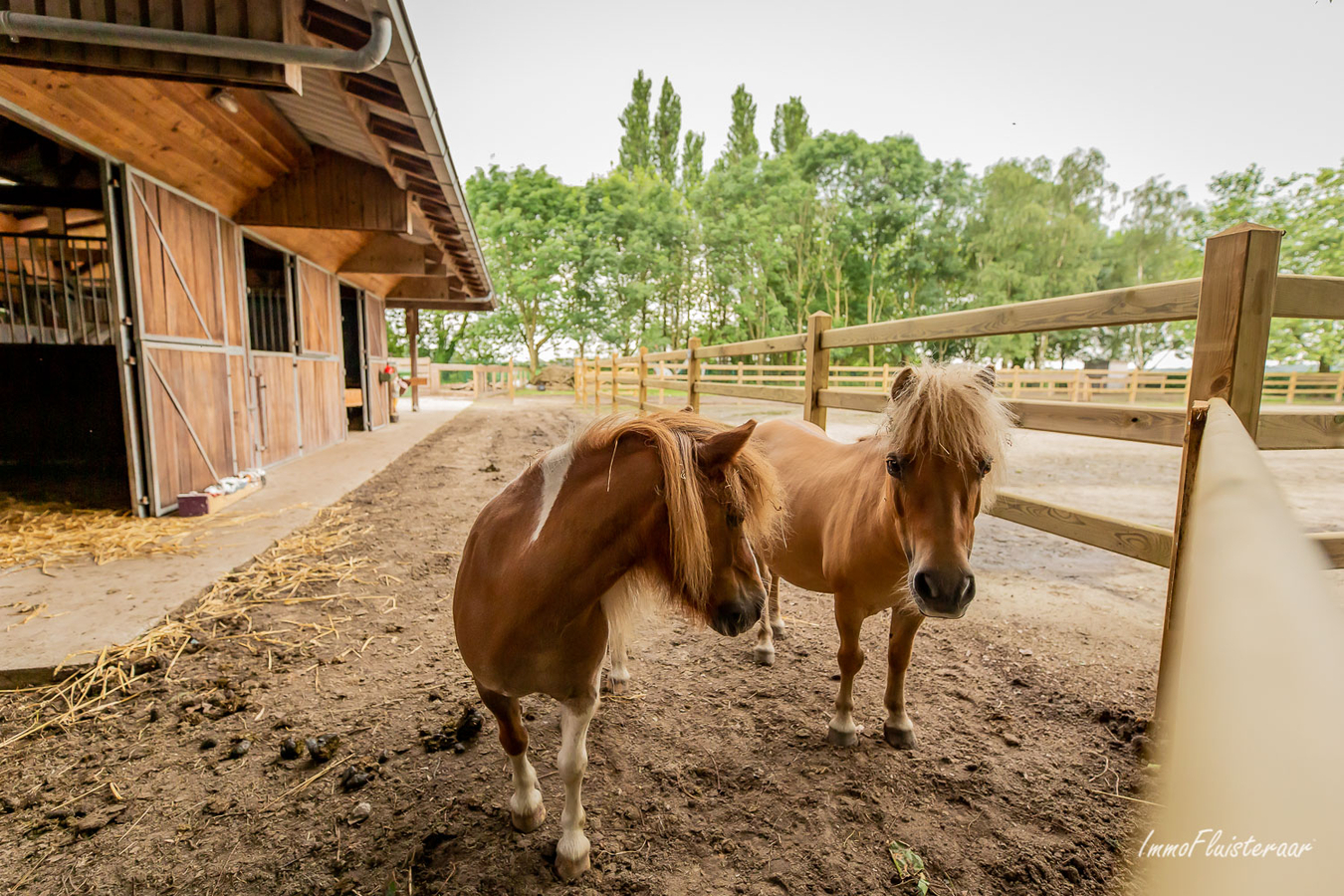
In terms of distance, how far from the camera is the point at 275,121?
552cm

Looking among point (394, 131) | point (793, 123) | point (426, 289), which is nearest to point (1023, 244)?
point (793, 123)

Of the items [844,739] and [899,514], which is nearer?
[899,514]

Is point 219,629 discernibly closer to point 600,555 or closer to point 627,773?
point 627,773

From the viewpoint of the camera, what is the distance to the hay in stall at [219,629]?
2.51 m

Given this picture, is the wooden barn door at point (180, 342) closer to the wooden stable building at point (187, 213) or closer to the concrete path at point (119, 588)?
the wooden stable building at point (187, 213)

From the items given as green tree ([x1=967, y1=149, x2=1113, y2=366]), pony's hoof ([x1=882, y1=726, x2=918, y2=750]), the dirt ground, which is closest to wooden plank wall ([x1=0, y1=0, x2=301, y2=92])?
the dirt ground

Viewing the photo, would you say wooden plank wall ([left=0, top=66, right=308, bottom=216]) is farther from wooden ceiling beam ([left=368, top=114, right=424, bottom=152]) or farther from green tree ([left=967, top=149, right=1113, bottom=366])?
green tree ([left=967, top=149, right=1113, bottom=366])

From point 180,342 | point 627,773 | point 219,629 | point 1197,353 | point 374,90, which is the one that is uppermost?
point 374,90

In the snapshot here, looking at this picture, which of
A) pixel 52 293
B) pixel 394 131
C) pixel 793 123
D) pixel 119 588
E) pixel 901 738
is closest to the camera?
pixel 901 738

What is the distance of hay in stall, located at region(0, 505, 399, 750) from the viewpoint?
2510 millimetres

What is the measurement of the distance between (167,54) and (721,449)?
442cm

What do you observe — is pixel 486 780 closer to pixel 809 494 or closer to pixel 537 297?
pixel 809 494

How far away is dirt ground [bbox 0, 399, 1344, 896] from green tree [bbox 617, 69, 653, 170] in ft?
148

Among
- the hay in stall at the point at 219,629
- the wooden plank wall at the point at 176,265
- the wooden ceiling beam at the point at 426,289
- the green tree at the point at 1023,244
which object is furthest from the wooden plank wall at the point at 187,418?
the green tree at the point at 1023,244
